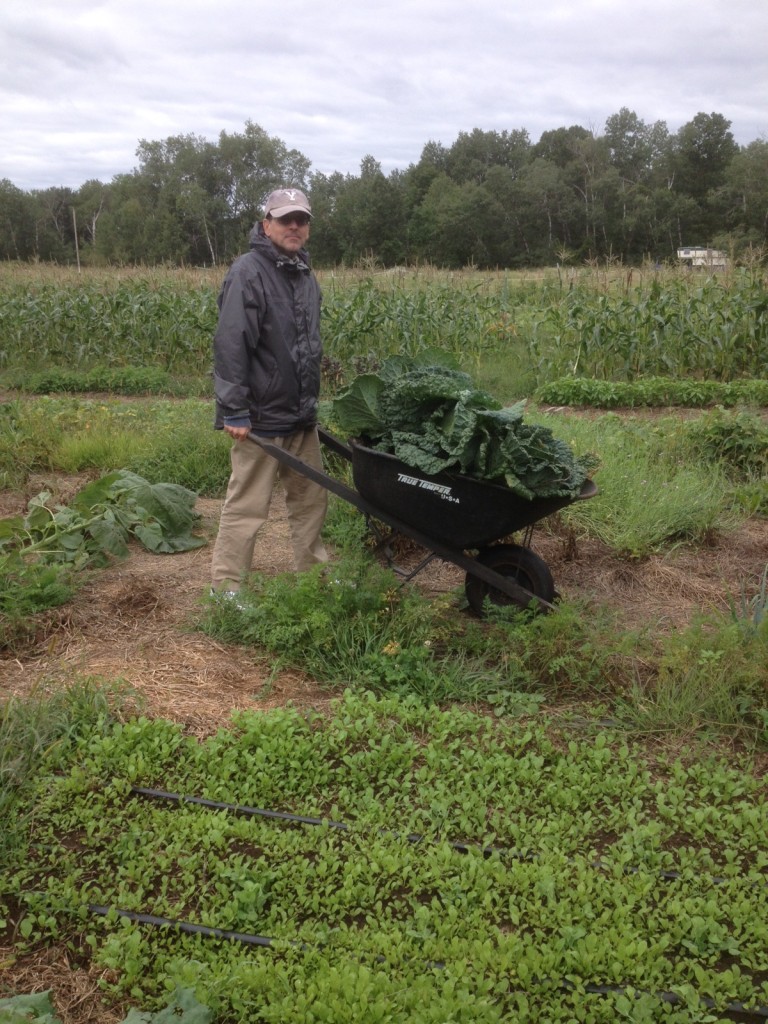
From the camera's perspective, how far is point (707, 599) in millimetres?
4602

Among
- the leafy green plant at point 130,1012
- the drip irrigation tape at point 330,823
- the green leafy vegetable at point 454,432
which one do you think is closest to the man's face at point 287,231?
the green leafy vegetable at point 454,432

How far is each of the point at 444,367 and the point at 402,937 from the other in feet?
9.18

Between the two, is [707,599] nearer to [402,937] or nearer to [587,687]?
[587,687]

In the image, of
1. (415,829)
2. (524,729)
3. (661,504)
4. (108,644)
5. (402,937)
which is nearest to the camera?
(402,937)

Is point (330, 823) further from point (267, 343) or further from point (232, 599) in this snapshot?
point (267, 343)

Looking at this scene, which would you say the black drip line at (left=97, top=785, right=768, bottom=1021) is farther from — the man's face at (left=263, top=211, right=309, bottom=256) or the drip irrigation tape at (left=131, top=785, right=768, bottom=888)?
the man's face at (left=263, top=211, right=309, bottom=256)

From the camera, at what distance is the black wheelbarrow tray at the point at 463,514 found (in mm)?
3719

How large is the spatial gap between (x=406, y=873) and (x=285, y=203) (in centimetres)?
309

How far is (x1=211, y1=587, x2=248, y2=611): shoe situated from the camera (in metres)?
4.16

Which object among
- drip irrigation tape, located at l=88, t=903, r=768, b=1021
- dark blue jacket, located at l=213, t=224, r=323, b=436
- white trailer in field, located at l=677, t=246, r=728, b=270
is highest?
white trailer in field, located at l=677, t=246, r=728, b=270

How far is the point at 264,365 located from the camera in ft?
13.9

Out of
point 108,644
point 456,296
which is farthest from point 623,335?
point 108,644

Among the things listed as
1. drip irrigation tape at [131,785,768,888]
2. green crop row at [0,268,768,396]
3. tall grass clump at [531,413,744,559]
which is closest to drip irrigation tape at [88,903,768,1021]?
drip irrigation tape at [131,785,768,888]

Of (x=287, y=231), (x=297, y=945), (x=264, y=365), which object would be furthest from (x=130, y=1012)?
(x=287, y=231)
